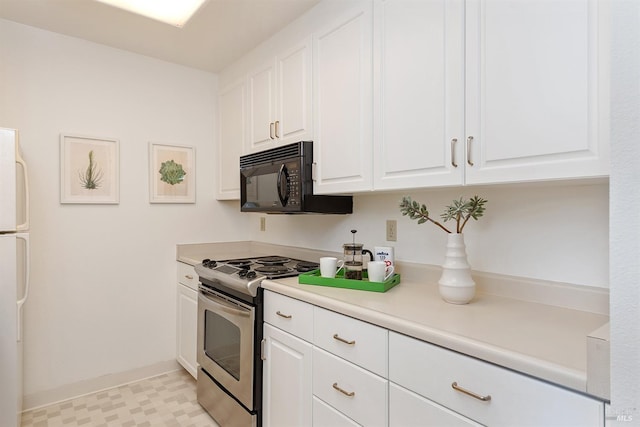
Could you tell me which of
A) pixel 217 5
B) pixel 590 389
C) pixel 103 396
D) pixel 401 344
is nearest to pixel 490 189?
pixel 401 344

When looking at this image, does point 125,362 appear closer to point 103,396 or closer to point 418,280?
point 103,396

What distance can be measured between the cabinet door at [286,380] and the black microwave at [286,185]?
2.23ft

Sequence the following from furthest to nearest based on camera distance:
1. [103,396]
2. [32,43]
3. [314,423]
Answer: [103,396]
[32,43]
[314,423]

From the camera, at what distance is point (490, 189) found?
158cm

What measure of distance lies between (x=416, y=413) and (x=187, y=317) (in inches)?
77.7

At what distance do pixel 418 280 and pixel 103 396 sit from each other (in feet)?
7.28

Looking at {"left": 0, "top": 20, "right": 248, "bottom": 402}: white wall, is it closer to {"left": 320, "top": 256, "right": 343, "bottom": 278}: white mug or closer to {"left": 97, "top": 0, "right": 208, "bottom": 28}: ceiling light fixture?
{"left": 97, "top": 0, "right": 208, "bottom": 28}: ceiling light fixture

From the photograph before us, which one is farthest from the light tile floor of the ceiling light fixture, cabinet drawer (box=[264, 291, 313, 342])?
the ceiling light fixture

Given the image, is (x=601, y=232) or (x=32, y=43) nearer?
(x=601, y=232)

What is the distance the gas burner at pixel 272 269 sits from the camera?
6.64ft

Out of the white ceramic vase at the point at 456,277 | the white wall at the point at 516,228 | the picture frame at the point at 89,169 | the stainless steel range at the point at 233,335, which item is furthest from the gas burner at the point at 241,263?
the white ceramic vase at the point at 456,277

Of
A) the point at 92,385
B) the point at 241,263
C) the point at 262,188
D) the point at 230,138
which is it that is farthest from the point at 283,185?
the point at 92,385

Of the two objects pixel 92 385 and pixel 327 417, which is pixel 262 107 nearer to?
pixel 327 417

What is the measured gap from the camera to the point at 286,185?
6.87 ft
